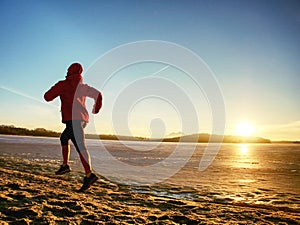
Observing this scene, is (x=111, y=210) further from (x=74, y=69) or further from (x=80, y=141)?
(x=74, y=69)

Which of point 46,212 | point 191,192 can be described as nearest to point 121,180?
point 191,192

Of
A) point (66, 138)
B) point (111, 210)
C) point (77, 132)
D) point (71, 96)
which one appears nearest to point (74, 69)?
point (71, 96)

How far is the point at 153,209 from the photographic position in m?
4.81

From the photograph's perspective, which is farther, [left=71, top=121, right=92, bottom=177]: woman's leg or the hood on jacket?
the hood on jacket

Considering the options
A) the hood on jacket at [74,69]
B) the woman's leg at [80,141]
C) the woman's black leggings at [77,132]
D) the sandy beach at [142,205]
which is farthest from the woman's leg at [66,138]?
the hood on jacket at [74,69]

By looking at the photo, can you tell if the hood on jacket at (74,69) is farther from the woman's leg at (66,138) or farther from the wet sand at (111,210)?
the wet sand at (111,210)

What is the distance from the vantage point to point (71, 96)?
532 centimetres

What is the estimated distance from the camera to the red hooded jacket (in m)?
5.30

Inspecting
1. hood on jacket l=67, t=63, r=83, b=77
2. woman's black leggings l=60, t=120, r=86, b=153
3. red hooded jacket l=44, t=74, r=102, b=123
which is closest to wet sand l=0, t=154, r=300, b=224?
woman's black leggings l=60, t=120, r=86, b=153

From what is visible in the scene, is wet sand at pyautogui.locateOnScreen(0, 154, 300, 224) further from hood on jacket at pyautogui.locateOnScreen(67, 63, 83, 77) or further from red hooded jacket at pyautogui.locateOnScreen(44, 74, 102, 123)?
hood on jacket at pyautogui.locateOnScreen(67, 63, 83, 77)

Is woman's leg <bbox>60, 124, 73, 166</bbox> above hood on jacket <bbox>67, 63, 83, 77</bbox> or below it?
below

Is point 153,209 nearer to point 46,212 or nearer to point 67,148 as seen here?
point 46,212

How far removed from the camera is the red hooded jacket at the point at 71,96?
5298 mm

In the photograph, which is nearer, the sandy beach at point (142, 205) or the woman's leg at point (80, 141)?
the sandy beach at point (142, 205)
